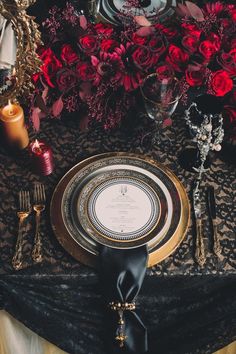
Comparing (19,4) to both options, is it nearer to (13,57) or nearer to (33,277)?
(13,57)

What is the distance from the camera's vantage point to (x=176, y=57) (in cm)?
117

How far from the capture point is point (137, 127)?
1.30m

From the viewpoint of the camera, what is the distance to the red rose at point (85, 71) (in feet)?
3.80

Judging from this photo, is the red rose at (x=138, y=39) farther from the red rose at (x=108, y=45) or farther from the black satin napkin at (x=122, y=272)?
the black satin napkin at (x=122, y=272)

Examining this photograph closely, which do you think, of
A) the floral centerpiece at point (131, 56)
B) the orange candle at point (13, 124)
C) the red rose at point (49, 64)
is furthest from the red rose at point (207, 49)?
the orange candle at point (13, 124)

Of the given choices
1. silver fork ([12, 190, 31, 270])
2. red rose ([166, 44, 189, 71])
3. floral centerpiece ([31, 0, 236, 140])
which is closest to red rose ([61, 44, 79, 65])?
floral centerpiece ([31, 0, 236, 140])

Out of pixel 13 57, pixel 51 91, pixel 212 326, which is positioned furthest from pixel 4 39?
pixel 212 326

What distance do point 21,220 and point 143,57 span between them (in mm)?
463

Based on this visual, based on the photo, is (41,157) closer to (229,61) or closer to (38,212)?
(38,212)

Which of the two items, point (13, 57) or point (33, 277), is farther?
point (13, 57)

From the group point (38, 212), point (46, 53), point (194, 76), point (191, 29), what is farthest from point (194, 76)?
point (38, 212)

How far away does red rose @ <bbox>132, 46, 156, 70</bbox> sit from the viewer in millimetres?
1159

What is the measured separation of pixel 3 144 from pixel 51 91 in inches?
7.1

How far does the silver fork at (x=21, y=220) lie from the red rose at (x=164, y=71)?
1.35 feet
